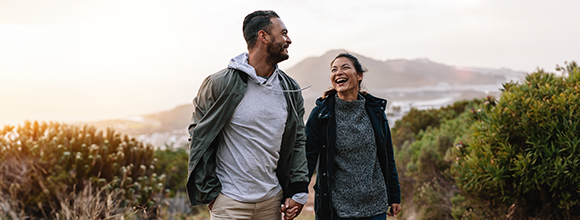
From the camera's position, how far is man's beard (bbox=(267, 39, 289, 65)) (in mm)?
2314

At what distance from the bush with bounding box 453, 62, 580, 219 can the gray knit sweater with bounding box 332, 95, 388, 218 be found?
5.31ft

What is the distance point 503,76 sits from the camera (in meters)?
14.0

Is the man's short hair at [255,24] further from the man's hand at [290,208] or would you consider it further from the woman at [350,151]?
the man's hand at [290,208]

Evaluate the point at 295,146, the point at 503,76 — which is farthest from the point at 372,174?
the point at 503,76

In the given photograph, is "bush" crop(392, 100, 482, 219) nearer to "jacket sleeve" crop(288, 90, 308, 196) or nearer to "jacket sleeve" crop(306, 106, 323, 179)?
"jacket sleeve" crop(306, 106, 323, 179)

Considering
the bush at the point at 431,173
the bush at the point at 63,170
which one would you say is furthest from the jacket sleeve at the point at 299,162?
the bush at the point at 431,173

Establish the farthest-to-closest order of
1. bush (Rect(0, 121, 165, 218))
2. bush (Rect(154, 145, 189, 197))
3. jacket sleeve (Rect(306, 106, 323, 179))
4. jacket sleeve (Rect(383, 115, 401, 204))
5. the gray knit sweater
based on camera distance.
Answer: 1. bush (Rect(154, 145, 189, 197))
2. bush (Rect(0, 121, 165, 218))
3. jacket sleeve (Rect(383, 115, 401, 204))
4. jacket sleeve (Rect(306, 106, 323, 179))
5. the gray knit sweater

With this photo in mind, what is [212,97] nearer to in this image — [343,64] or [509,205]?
[343,64]

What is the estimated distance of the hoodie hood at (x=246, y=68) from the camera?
229 cm

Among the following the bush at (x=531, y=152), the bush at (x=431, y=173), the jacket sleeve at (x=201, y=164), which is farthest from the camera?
the bush at (x=431, y=173)

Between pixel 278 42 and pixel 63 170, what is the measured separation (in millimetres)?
4063

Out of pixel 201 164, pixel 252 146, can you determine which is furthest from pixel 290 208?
pixel 201 164

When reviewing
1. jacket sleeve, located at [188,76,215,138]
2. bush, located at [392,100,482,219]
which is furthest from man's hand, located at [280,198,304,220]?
bush, located at [392,100,482,219]

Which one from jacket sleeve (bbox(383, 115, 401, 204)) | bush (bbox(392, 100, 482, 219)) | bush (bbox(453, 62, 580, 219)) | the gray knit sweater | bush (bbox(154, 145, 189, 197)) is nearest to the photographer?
the gray knit sweater
